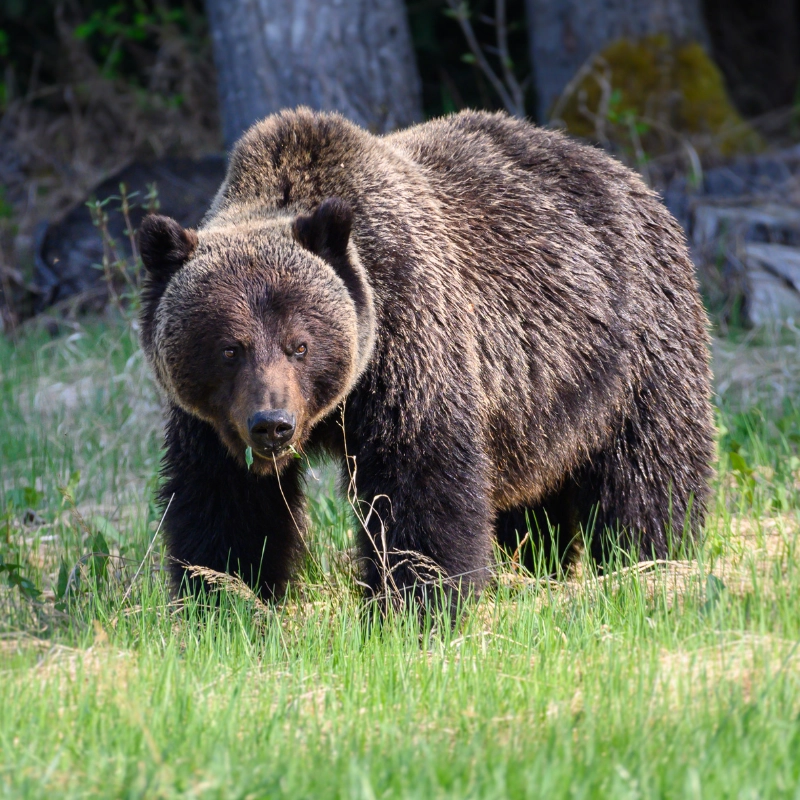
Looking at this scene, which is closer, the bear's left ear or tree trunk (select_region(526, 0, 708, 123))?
the bear's left ear

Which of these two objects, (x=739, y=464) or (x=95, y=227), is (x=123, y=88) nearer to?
(x=95, y=227)

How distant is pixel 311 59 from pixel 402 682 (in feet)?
22.8

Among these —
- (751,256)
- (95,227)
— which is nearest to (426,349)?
(751,256)

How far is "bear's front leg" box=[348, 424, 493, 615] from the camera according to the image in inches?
185

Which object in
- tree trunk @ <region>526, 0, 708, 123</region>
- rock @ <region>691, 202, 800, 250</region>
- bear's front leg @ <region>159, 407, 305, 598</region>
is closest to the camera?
bear's front leg @ <region>159, 407, 305, 598</region>

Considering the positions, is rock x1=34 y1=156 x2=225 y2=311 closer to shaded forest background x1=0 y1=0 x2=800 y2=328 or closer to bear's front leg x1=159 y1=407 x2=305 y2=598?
shaded forest background x1=0 y1=0 x2=800 y2=328

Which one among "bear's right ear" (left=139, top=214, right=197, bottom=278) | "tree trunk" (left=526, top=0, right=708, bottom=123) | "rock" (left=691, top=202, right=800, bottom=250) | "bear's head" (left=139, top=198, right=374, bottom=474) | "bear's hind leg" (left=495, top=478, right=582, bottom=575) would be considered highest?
"tree trunk" (left=526, top=0, right=708, bottom=123)

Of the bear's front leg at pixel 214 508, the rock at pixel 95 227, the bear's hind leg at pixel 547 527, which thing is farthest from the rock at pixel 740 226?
the bear's front leg at pixel 214 508

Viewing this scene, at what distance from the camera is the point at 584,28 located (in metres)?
11.4

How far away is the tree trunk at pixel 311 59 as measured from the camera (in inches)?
378

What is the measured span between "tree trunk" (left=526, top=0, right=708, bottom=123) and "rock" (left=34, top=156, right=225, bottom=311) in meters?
3.38

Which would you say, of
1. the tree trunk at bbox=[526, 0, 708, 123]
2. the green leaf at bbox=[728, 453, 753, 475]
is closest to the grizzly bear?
the green leaf at bbox=[728, 453, 753, 475]

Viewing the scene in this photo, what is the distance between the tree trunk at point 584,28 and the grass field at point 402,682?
21.3 ft

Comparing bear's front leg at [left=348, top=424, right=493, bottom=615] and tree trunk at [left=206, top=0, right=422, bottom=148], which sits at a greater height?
tree trunk at [left=206, top=0, right=422, bottom=148]
